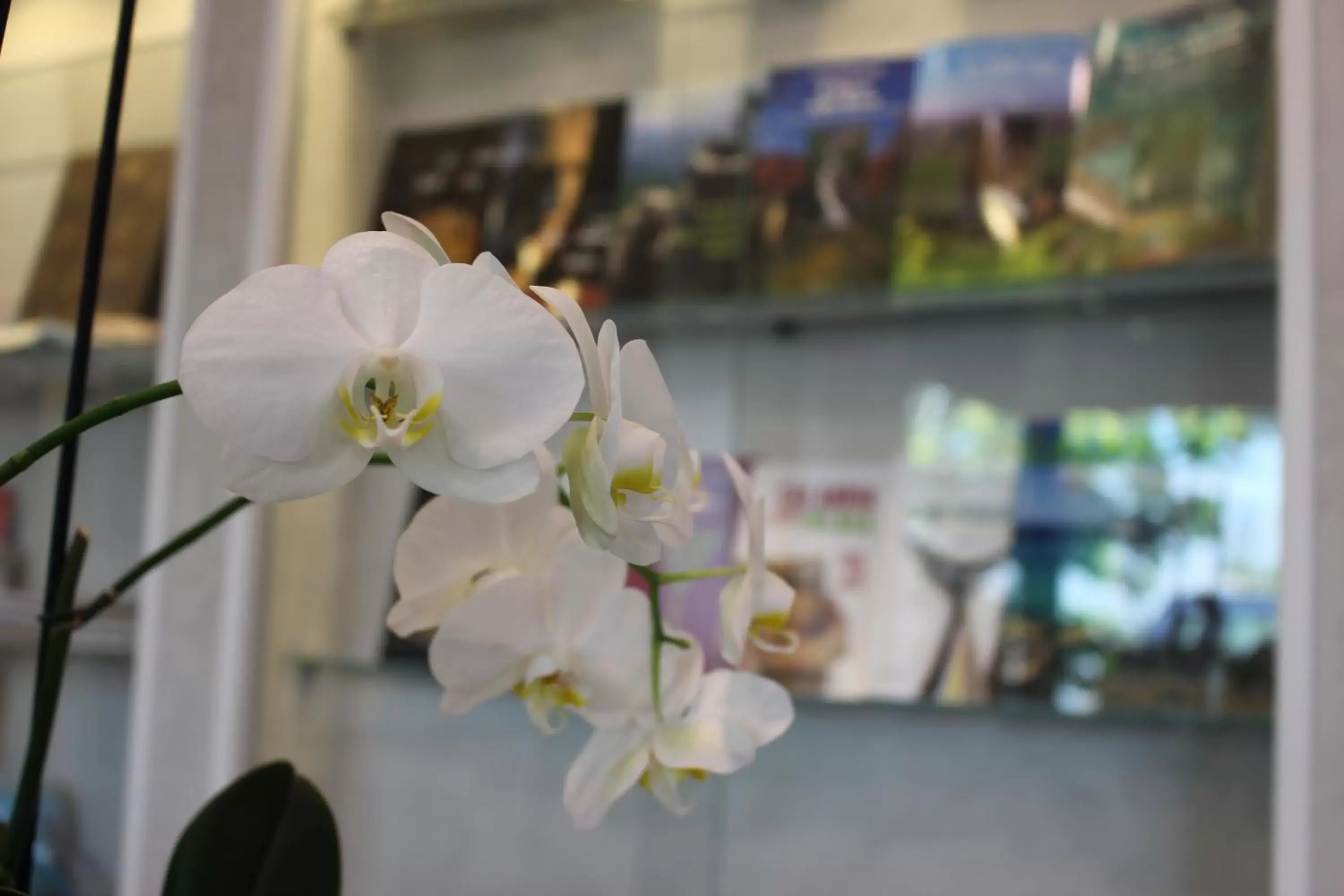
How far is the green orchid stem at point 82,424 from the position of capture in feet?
1.03

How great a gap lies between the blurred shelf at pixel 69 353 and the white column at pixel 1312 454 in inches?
50.4

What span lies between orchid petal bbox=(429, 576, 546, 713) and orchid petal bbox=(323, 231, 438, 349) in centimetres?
10

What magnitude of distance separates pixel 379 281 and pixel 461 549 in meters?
0.12

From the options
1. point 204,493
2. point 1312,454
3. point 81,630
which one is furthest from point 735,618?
point 81,630

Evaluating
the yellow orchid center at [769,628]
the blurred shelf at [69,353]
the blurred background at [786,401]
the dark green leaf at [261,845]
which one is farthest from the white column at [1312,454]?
the blurred shelf at [69,353]

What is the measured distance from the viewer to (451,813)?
63.3 inches

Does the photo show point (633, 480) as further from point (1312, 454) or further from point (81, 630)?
point (81, 630)

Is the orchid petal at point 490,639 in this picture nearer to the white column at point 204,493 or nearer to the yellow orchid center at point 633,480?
the yellow orchid center at point 633,480

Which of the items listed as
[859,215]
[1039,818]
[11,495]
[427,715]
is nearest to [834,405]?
[859,215]

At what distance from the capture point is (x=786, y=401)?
5.13ft

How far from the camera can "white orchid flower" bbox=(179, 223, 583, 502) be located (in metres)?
0.34

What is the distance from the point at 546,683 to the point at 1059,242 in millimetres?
1086

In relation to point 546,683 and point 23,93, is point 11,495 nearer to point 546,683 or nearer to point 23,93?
point 23,93

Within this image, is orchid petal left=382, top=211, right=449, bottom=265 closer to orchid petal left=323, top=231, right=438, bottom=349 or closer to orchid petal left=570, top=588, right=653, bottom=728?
orchid petal left=323, top=231, right=438, bottom=349
